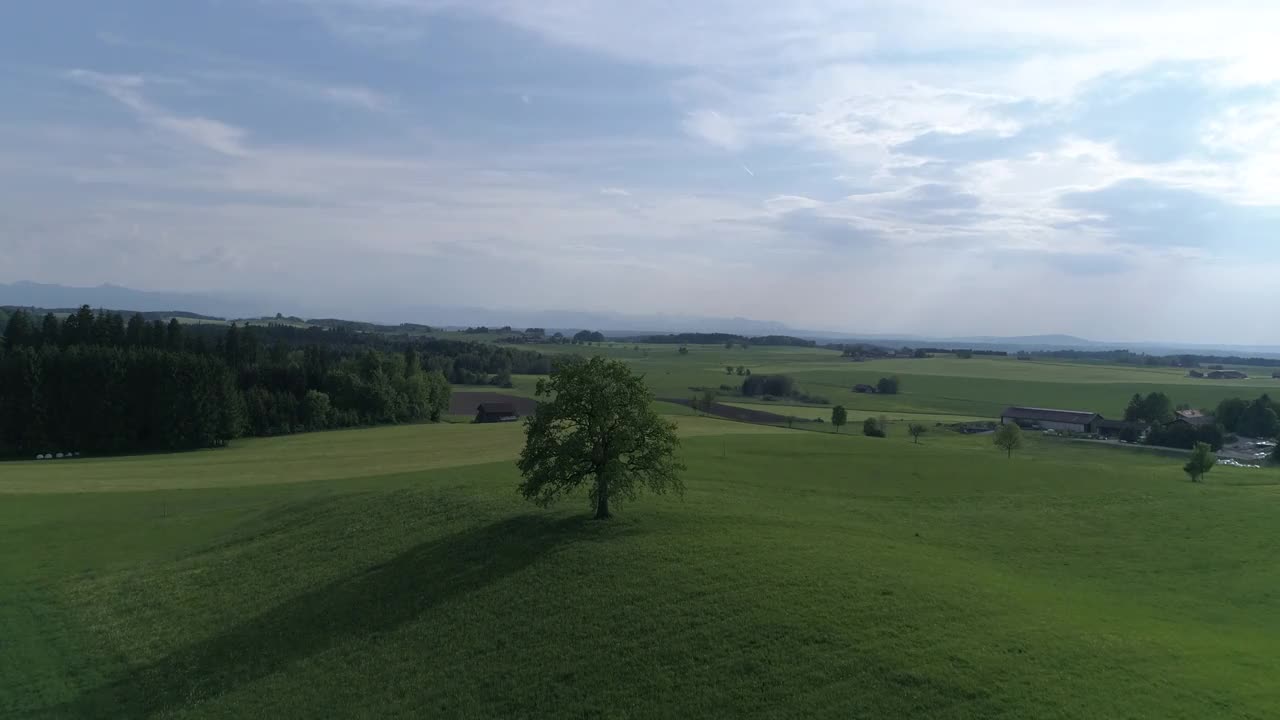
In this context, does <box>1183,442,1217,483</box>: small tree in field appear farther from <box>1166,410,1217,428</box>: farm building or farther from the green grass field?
<box>1166,410,1217,428</box>: farm building

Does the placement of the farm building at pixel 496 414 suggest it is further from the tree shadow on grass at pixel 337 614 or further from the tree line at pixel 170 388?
the tree shadow on grass at pixel 337 614

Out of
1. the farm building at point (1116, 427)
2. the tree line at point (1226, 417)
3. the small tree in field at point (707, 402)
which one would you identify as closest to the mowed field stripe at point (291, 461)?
the small tree in field at point (707, 402)

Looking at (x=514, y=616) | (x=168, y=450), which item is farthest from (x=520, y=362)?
(x=514, y=616)

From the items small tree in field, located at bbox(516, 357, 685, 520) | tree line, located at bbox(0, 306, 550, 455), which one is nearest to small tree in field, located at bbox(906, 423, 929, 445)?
small tree in field, located at bbox(516, 357, 685, 520)

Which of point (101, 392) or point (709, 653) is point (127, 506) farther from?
point (709, 653)

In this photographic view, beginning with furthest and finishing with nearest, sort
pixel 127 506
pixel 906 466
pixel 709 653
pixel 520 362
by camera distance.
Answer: pixel 520 362 → pixel 906 466 → pixel 127 506 → pixel 709 653
